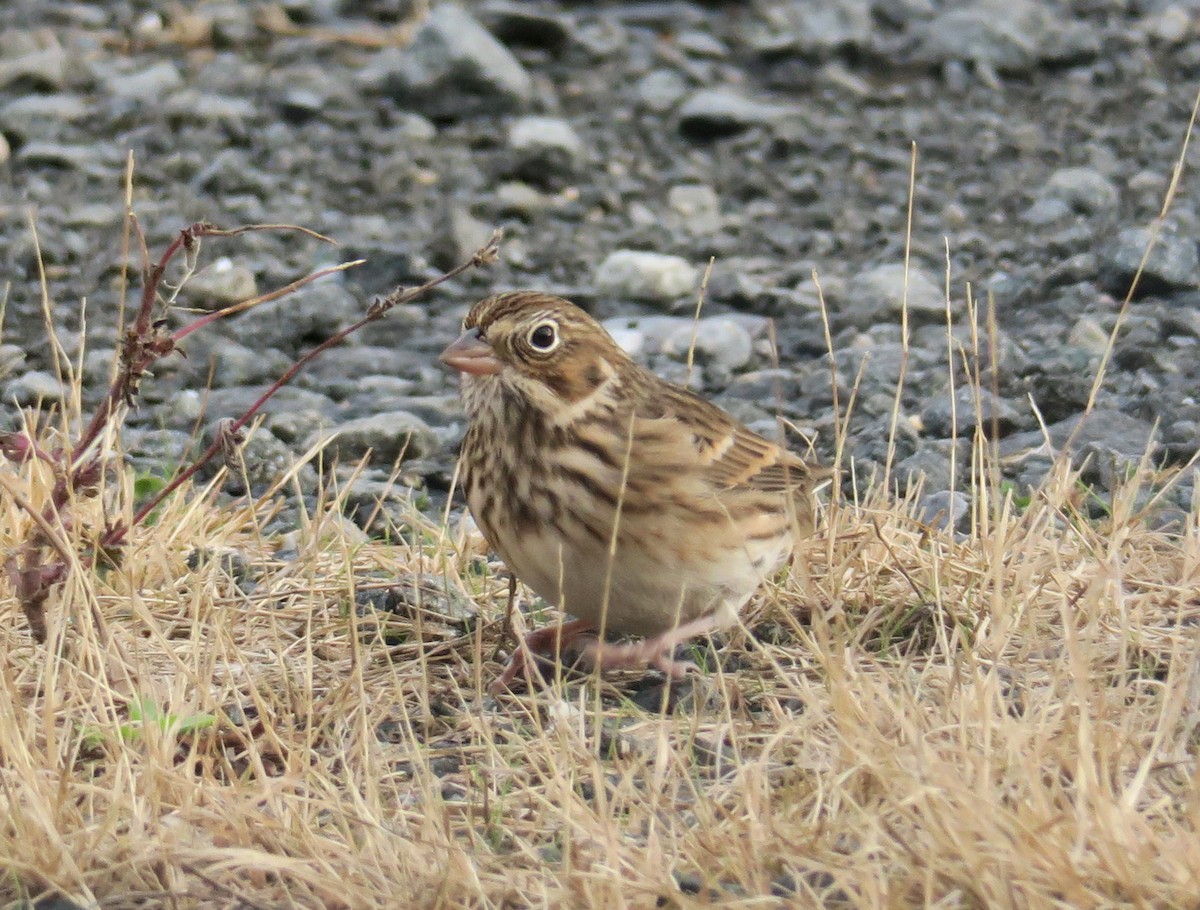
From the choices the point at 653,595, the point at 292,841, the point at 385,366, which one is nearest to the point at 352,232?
the point at 385,366

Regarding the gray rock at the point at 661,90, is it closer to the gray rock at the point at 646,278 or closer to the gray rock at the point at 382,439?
the gray rock at the point at 646,278

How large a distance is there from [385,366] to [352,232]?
156 cm

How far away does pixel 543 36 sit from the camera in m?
11.6

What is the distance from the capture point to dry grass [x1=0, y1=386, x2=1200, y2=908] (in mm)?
3246

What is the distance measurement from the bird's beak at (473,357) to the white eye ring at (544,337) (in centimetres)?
10

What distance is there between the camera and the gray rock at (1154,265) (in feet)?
26.1

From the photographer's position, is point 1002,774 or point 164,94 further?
point 164,94

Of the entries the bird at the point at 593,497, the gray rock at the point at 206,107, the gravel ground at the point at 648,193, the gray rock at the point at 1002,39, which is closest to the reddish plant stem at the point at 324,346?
the bird at the point at 593,497

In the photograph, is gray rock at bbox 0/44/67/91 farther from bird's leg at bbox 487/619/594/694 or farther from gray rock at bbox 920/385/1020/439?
bird's leg at bbox 487/619/594/694

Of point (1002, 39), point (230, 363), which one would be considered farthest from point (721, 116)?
point (230, 363)

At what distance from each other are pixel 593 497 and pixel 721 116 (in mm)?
6440

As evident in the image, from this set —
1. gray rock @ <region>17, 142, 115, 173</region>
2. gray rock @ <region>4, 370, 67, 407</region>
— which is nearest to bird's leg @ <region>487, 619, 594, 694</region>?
gray rock @ <region>4, 370, 67, 407</region>

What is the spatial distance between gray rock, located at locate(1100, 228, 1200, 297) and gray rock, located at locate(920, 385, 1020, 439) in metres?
1.56

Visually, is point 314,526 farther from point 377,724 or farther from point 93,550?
point 377,724
